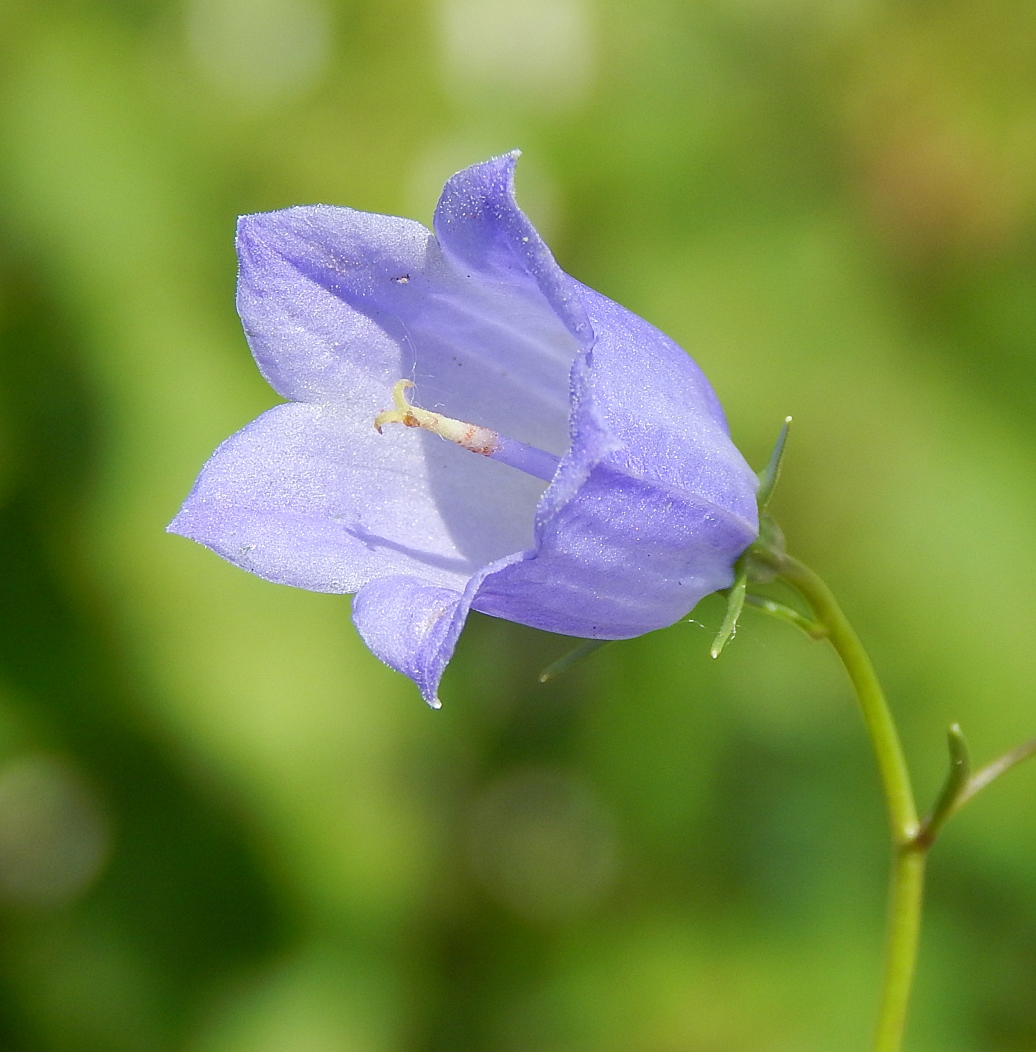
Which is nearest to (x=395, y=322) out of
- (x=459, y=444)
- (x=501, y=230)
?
(x=459, y=444)

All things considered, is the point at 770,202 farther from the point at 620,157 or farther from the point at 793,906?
the point at 793,906

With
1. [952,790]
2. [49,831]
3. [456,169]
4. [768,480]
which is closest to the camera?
[952,790]

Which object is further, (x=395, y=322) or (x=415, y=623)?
(x=395, y=322)

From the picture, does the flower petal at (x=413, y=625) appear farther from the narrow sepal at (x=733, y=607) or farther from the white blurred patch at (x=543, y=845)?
the white blurred patch at (x=543, y=845)

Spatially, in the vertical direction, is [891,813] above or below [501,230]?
below

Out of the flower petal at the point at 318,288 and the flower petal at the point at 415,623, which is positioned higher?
the flower petal at the point at 318,288

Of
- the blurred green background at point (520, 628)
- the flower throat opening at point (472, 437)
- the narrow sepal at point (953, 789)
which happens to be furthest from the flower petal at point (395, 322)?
the blurred green background at point (520, 628)

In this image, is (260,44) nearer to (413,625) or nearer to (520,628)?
(520,628)

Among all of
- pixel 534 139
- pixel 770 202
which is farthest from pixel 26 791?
pixel 770 202
